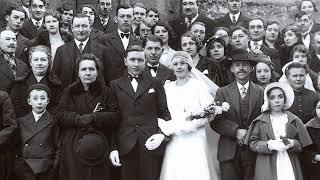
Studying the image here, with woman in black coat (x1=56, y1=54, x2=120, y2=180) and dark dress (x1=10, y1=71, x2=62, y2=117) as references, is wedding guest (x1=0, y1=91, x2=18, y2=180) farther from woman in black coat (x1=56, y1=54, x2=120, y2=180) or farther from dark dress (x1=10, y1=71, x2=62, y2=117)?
woman in black coat (x1=56, y1=54, x2=120, y2=180)

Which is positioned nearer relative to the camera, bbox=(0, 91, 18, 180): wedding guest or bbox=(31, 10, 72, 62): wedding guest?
bbox=(0, 91, 18, 180): wedding guest

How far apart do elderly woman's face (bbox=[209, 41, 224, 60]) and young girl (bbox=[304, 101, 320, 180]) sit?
6.09 feet

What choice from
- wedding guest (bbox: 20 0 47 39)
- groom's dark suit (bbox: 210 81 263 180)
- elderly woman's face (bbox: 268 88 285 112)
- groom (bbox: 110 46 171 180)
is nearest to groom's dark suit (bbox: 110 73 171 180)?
groom (bbox: 110 46 171 180)

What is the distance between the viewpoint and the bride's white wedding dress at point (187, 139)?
7.12m

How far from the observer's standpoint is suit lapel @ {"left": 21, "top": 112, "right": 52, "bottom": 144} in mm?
7020

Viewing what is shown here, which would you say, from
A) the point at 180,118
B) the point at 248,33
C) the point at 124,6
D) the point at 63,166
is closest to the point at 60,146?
the point at 63,166

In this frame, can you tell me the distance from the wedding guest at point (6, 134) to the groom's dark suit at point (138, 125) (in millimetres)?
1216

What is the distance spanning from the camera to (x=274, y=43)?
32.8 ft

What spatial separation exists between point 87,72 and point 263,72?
235 centimetres

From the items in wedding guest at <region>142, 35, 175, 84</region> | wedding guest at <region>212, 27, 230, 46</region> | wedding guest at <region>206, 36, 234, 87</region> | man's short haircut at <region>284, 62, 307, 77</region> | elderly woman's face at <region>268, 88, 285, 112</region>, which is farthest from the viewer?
wedding guest at <region>212, 27, 230, 46</region>

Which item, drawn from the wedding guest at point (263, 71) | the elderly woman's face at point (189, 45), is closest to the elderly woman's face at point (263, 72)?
the wedding guest at point (263, 71)

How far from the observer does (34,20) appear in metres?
9.55

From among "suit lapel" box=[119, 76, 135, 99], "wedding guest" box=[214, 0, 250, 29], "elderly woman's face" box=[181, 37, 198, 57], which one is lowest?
"suit lapel" box=[119, 76, 135, 99]

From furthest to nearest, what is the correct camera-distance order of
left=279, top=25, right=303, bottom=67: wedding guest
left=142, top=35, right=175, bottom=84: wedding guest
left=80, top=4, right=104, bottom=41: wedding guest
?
left=279, top=25, right=303, bottom=67: wedding guest → left=80, top=4, right=104, bottom=41: wedding guest → left=142, top=35, right=175, bottom=84: wedding guest
